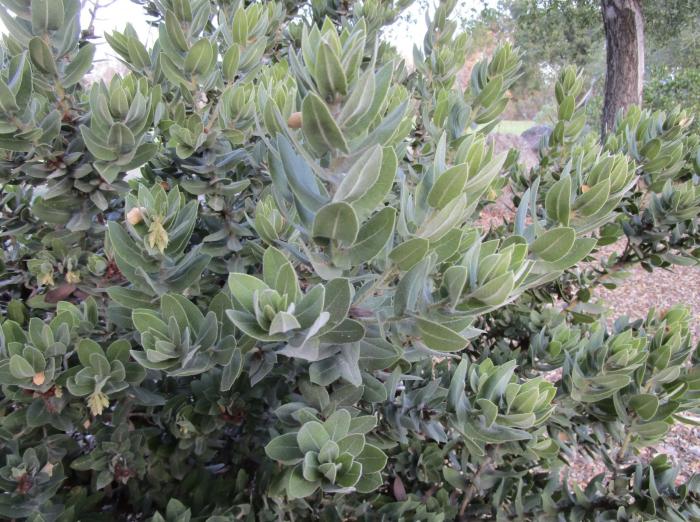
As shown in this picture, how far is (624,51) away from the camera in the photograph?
23.2 ft

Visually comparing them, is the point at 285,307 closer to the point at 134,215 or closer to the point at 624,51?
the point at 134,215

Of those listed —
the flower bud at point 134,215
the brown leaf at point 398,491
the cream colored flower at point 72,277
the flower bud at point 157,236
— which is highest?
the flower bud at point 134,215

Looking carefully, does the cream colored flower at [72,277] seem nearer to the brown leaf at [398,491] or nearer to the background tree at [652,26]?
the brown leaf at [398,491]

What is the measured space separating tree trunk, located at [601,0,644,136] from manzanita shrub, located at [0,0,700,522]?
248 inches

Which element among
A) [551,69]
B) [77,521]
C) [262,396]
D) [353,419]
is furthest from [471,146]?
[551,69]

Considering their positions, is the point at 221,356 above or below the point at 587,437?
above

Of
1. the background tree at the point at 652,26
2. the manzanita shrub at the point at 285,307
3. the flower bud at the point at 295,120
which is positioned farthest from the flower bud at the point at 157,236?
the background tree at the point at 652,26

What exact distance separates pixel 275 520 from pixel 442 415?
466 mm

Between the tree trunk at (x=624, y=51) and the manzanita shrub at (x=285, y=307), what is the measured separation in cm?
630

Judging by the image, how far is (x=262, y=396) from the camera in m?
1.25

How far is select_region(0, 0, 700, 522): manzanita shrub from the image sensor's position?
85 centimetres

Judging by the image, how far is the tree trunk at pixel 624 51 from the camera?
6.96 metres

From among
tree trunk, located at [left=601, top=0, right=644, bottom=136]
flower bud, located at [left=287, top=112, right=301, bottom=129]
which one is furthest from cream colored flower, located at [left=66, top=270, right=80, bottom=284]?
tree trunk, located at [left=601, top=0, right=644, bottom=136]

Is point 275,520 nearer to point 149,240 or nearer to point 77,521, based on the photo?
point 77,521
